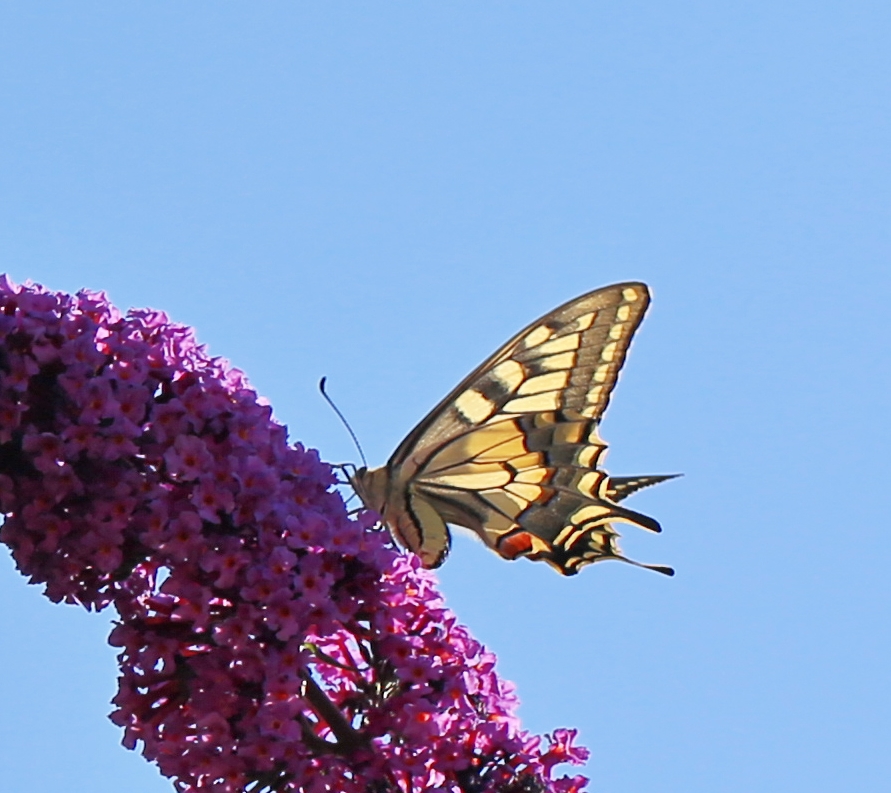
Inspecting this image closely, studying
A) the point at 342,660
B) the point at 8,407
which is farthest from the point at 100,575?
the point at 342,660

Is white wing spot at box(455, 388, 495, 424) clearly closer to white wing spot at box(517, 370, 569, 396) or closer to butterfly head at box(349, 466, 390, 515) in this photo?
white wing spot at box(517, 370, 569, 396)

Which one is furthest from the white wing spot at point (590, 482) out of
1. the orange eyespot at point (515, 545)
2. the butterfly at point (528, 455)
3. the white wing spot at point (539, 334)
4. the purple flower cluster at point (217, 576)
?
the purple flower cluster at point (217, 576)

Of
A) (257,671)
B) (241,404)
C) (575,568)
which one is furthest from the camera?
(575,568)

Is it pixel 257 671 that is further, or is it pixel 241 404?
pixel 241 404

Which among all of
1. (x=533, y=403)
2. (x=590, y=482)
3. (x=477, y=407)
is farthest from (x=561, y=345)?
(x=590, y=482)

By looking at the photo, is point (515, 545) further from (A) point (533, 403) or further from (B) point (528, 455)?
(A) point (533, 403)

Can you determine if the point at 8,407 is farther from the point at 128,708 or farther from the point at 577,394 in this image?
the point at 577,394

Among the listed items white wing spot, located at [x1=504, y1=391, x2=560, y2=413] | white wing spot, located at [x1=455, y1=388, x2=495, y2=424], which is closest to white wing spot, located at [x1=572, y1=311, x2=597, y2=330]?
white wing spot, located at [x1=504, y1=391, x2=560, y2=413]
